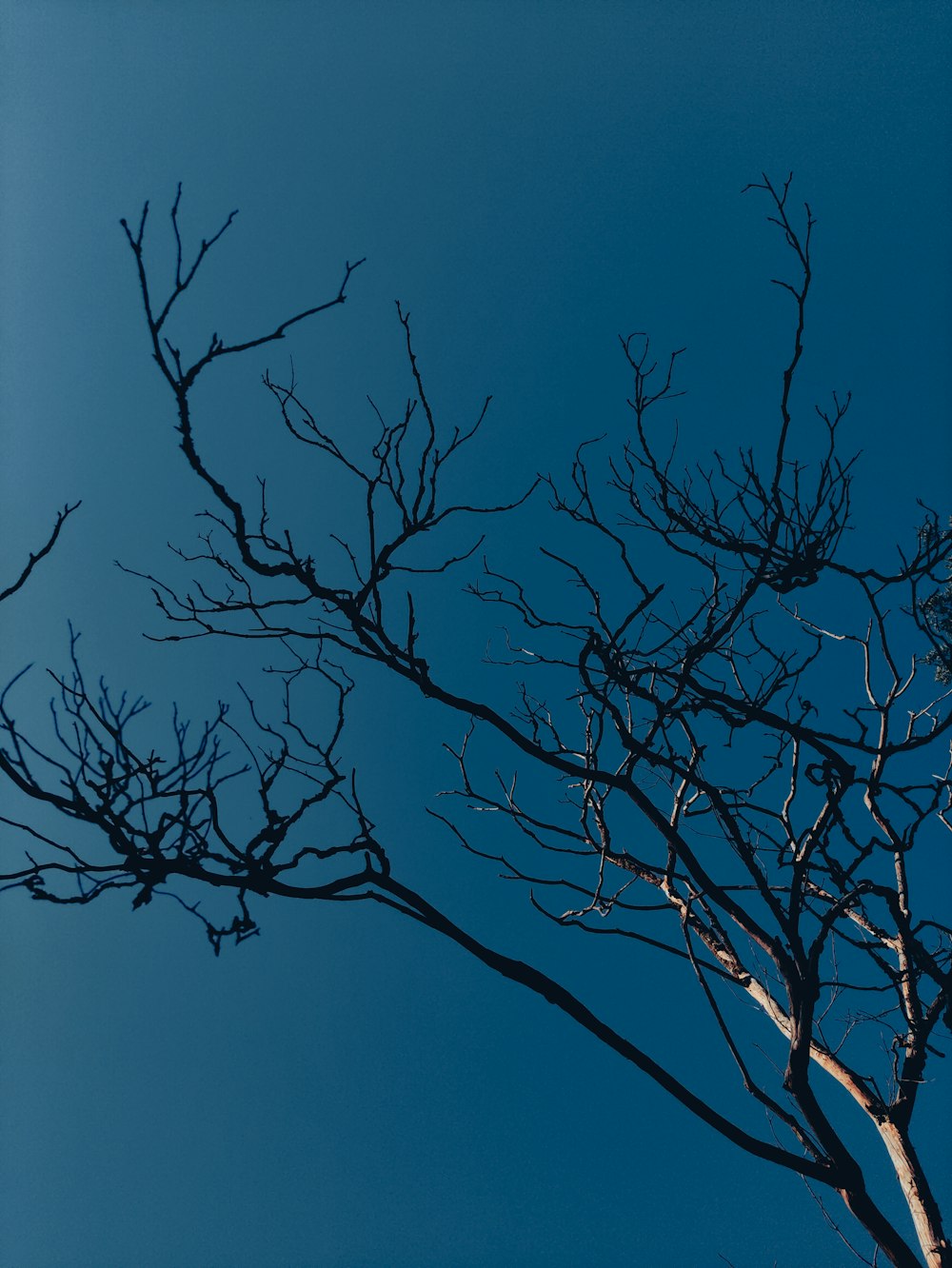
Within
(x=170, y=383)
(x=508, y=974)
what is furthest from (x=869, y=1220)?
(x=170, y=383)

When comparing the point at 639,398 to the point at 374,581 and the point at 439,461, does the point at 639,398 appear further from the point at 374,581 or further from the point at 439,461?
the point at 374,581

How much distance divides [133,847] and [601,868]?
191cm

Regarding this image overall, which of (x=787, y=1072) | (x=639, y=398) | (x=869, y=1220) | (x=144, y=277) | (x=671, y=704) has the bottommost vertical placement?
(x=869, y=1220)

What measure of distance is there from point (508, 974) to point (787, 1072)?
94 cm

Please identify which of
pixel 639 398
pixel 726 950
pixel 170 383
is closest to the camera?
pixel 170 383

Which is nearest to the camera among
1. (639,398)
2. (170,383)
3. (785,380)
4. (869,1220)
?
(170,383)

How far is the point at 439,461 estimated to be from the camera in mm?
2857

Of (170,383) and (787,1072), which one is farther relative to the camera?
(787,1072)

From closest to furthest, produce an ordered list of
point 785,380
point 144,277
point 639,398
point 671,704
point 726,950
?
1. point 144,277
2. point 785,380
3. point 671,704
4. point 639,398
5. point 726,950

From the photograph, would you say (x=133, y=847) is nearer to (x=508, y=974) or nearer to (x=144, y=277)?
(x=508, y=974)

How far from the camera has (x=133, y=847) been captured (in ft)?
7.56

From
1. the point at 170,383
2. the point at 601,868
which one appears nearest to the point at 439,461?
the point at 170,383

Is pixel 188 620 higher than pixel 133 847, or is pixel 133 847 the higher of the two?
pixel 188 620

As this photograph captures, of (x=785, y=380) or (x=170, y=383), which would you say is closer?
(x=170, y=383)
